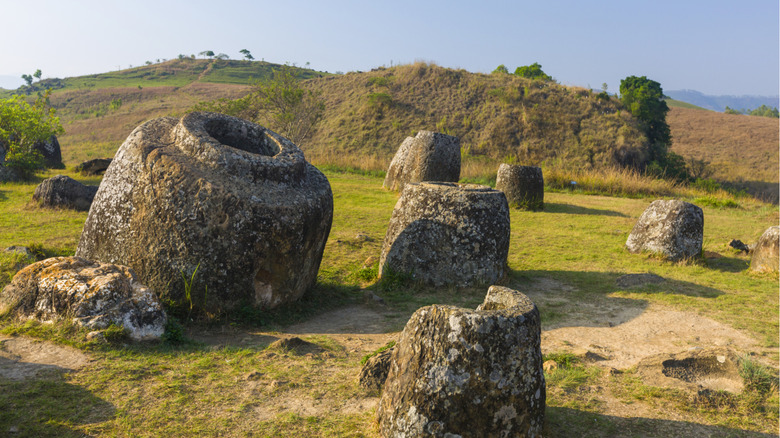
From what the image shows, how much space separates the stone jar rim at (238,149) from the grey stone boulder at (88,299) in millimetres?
1529

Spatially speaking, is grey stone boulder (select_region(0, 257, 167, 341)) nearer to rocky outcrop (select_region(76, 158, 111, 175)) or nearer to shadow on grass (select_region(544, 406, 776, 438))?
shadow on grass (select_region(544, 406, 776, 438))

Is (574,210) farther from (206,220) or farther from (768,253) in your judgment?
(206,220)

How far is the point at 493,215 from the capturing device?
800 cm

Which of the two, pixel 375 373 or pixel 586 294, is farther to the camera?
pixel 586 294

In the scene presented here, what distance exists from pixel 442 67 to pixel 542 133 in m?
14.2

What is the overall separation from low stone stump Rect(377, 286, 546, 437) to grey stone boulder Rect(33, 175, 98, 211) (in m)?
10.9

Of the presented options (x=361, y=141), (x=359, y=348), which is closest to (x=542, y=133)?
(x=361, y=141)

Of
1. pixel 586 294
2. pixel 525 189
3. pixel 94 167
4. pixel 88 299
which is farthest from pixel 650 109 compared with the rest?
pixel 88 299

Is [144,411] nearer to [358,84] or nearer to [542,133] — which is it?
[542,133]

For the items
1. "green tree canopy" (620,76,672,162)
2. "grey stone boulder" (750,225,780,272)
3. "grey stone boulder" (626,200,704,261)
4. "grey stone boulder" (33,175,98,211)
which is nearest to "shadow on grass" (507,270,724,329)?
"grey stone boulder" (626,200,704,261)

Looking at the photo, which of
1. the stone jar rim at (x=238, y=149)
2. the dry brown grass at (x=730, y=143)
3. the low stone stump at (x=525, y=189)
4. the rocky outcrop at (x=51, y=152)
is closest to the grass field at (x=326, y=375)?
the stone jar rim at (x=238, y=149)

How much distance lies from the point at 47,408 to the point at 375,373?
7.87ft

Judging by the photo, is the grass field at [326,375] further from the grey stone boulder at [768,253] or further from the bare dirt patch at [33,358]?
the grey stone boulder at [768,253]

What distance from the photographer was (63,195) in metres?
12.2
